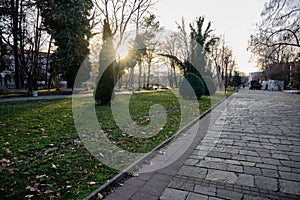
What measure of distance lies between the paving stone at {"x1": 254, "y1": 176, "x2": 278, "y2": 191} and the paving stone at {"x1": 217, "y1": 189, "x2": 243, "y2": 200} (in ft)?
1.54

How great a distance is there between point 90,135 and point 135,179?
9.16 ft

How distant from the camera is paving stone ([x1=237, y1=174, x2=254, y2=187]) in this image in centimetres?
293

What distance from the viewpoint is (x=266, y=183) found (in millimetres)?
2926

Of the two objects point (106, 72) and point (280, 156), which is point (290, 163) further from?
point (106, 72)

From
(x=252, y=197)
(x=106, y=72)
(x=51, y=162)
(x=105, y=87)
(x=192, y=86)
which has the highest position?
(x=106, y=72)

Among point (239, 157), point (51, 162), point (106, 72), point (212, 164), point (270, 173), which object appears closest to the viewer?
point (270, 173)

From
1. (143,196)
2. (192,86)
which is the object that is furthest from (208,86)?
(143,196)

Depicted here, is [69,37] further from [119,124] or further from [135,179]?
[135,179]

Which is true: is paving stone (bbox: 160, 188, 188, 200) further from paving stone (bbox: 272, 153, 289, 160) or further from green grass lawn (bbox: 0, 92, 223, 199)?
paving stone (bbox: 272, 153, 289, 160)

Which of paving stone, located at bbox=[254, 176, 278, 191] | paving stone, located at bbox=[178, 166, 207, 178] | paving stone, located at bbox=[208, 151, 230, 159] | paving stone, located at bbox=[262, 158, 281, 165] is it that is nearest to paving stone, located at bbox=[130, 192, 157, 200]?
paving stone, located at bbox=[178, 166, 207, 178]

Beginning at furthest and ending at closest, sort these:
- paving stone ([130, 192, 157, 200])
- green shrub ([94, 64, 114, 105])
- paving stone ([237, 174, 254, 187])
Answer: green shrub ([94, 64, 114, 105])
paving stone ([237, 174, 254, 187])
paving stone ([130, 192, 157, 200])

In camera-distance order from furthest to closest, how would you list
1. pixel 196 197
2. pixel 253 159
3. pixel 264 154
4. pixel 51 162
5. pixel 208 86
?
pixel 208 86 → pixel 264 154 → pixel 253 159 → pixel 51 162 → pixel 196 197

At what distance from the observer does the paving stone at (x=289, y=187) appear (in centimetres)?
269

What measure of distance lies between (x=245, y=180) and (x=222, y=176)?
0.34 meters
